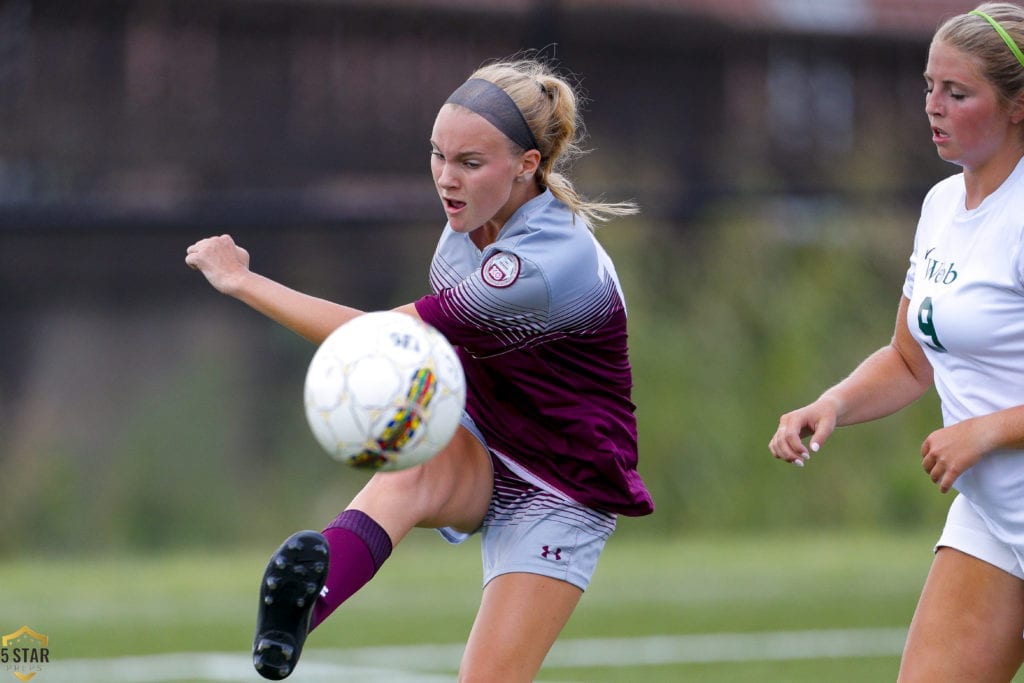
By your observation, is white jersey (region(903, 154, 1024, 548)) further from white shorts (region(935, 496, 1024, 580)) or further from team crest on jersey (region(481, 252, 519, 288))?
team crest on jersey (region(481, 252, 519, 288))

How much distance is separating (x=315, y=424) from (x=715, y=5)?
9.84 meters

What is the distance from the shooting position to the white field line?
7027 millimetres

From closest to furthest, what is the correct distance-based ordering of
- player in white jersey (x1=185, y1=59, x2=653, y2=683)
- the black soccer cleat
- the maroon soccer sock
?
the black soccer cleat < the maroon soccer sock < player in white jersey (x1=185, y1=59, x2=653, y2=683)

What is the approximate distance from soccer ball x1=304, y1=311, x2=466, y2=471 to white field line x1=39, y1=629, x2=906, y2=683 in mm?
3182

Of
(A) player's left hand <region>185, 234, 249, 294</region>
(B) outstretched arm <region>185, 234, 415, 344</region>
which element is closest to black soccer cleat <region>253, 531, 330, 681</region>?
(B) outstretched arm <region>185, 234, 415, 344</region>

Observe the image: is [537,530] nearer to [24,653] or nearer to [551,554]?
[551,554]

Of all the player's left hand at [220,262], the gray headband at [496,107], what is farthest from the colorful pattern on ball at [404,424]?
the gray headband at [496,107]

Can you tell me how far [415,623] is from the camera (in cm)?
845

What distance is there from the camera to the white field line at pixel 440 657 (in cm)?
703

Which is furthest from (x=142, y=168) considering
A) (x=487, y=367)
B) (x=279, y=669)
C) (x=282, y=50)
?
(x=279, y=669)

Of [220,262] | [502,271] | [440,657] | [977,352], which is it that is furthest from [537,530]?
[440,657]

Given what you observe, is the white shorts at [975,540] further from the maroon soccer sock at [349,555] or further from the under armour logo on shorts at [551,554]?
the maroon soccer sock at [349,555]

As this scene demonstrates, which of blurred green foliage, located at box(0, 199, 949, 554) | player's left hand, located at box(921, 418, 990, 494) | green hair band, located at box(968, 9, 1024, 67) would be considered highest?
green hair band, located at box(968, 9, 1024, 67)

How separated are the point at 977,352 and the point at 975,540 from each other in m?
0.46
